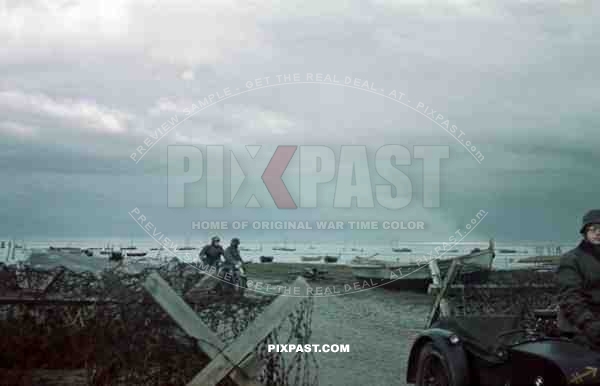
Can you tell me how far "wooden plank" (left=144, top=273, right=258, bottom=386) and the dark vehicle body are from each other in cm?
155

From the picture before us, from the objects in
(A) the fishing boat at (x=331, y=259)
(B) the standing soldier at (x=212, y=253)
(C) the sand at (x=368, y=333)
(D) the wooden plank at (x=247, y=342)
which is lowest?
(C) the sand at (x=368, y=333)

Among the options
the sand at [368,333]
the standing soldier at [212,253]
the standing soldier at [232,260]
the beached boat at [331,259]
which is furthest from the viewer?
the beached boat at [331,259]

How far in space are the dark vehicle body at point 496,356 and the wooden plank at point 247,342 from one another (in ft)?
3.96

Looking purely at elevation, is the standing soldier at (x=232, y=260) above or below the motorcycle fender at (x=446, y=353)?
above

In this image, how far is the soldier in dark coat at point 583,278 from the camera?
4.50 meters

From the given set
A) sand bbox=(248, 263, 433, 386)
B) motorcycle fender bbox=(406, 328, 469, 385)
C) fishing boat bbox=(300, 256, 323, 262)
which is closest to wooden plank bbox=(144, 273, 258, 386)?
motorcycle fender bbox=(406, 328, 469, 385)

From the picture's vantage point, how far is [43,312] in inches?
324

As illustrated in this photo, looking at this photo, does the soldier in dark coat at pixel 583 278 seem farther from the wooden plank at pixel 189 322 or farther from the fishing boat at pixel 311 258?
the fishing boat at pixel 311 258

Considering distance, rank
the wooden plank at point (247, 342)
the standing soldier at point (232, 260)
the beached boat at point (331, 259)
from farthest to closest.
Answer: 1. the beached boat at point (331, 259)
2. the standing soldier at point (232, 260)
3. the wooden plank at point (247, 342)

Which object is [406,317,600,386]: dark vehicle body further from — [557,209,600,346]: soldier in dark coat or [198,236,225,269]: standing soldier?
[198,236,225,269]: standing soldier

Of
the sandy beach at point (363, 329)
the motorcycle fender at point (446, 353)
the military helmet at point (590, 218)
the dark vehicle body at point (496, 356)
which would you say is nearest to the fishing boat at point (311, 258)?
the sandy beach at point (363, 329)

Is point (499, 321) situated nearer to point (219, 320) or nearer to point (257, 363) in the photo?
point (257, 363)

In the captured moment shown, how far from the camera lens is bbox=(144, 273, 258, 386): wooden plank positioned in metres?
6.15

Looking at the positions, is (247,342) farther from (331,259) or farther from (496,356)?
(331,259)
